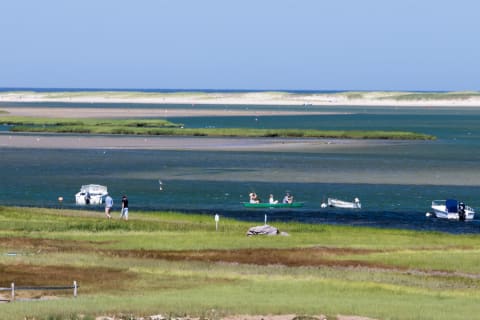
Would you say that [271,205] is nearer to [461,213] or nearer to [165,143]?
[461,213]

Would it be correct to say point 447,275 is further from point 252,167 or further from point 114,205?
point 252,167

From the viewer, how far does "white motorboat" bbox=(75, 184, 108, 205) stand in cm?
7675

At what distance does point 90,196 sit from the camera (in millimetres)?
77188

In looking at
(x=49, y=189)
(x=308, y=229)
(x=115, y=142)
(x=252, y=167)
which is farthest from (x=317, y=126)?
(x=308, y=229)

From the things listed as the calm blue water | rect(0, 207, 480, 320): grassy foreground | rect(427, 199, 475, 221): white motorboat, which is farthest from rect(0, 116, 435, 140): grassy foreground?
rect(0, 207, 480, 320): grassy foreground

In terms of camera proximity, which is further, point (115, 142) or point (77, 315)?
point (115, 142)

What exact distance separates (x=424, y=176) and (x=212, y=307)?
67225 mm

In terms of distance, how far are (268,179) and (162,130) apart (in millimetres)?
72124

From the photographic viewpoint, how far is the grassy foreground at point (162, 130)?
15750 centimetres

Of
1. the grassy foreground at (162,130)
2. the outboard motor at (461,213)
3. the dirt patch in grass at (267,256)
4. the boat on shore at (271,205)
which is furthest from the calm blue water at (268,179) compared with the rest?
the grassy foreground at (162,130)

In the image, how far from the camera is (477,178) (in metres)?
97.3

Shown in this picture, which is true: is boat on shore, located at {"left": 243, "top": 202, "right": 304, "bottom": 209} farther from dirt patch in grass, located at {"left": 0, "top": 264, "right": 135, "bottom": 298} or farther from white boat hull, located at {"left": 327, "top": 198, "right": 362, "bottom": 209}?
dirt patch in grass, located at {"left": 0, "top": 264, "right": 135, "bottom": 298}

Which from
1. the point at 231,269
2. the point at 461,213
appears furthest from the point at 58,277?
the point at 461,213

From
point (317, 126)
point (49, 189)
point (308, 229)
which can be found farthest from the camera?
point (317, 126)
